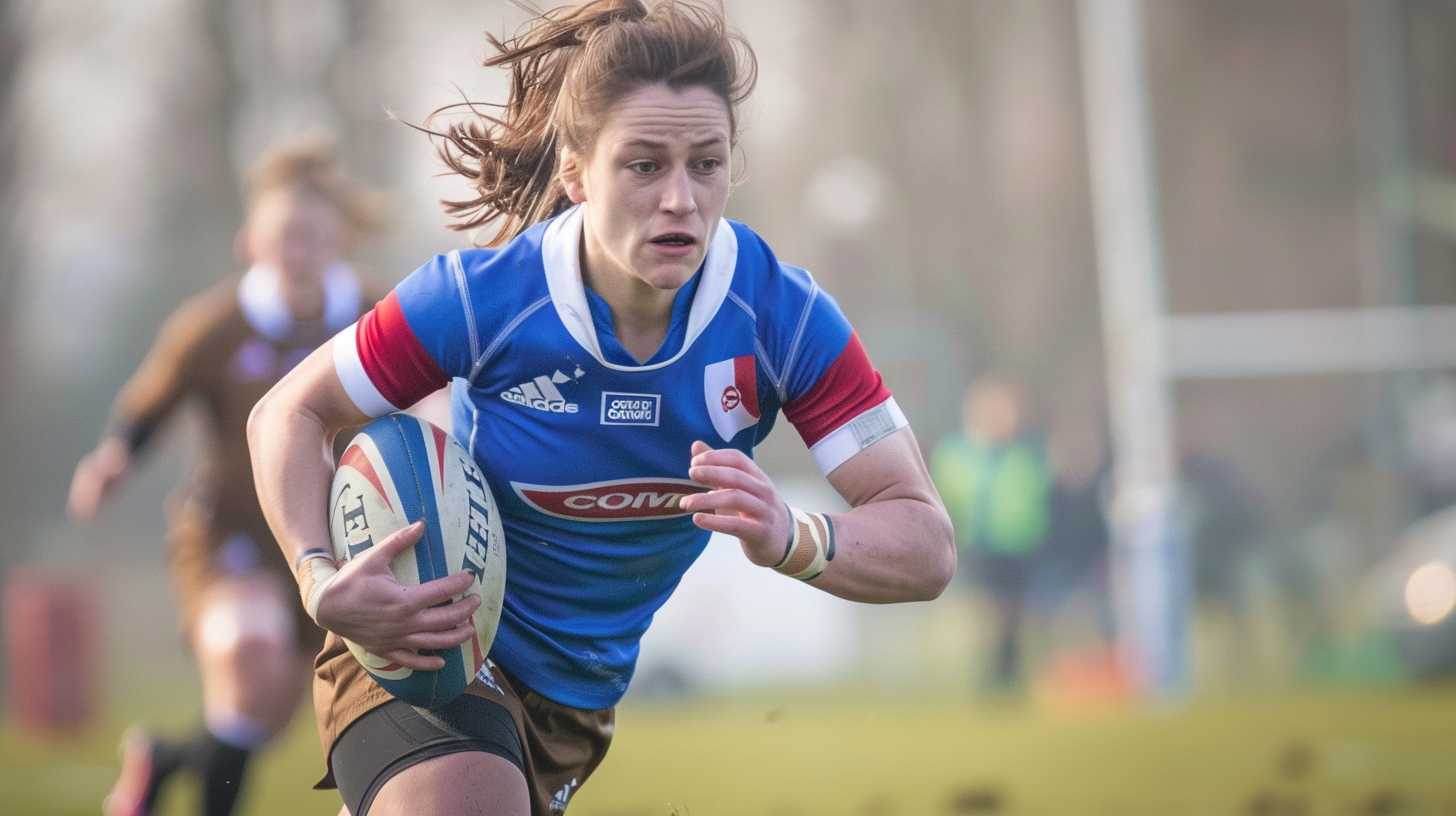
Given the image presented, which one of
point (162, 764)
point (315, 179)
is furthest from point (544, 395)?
point (315, 179)

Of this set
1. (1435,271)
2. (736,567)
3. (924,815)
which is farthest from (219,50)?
(924,815)

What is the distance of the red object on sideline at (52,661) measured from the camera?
12.4 meters

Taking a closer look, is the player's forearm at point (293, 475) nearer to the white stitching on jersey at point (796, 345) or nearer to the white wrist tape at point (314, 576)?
the white wrist tape at point (314, 576)

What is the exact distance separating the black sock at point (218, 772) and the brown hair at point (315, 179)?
1961mm

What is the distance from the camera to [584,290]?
3551mm

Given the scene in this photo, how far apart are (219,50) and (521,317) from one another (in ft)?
55.7

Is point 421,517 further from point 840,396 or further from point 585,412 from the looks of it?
point 840,396

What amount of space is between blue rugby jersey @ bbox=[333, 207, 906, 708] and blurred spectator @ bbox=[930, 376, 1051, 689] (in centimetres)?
985

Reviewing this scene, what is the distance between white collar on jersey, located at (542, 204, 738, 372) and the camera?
352cm

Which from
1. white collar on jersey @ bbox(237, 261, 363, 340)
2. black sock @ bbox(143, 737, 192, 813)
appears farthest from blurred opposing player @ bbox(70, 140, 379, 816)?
black sock @ bbox(143, 737, 192, 813)

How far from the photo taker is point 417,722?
3498 millimetres

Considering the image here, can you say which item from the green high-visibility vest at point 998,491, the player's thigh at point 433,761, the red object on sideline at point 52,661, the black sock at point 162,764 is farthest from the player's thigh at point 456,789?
the green high-visibility vest at point 998,491

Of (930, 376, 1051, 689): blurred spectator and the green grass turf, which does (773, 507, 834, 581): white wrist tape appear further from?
(930, 376, 1051, 689): blurred spectator

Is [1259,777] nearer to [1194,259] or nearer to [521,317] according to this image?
[521,317]
